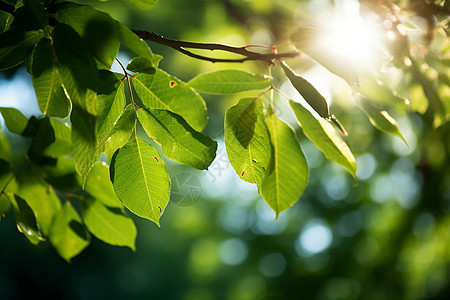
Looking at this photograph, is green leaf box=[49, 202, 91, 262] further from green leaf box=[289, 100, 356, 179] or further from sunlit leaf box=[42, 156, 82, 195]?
green leaf box=[289, 100, 356, 179]

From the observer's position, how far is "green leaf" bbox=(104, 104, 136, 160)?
27.2 inches

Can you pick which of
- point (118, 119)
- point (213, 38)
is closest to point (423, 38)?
point (118, 119)

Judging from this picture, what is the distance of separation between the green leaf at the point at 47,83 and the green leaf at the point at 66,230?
341mm

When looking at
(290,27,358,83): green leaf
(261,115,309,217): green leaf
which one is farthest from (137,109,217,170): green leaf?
(290,27,358,83): green leaf

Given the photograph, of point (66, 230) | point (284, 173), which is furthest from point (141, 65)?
point (66, 230)

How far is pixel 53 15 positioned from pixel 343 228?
16.6 feet

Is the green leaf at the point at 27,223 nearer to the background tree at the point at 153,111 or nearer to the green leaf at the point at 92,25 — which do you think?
the background tree at the point at 153,111

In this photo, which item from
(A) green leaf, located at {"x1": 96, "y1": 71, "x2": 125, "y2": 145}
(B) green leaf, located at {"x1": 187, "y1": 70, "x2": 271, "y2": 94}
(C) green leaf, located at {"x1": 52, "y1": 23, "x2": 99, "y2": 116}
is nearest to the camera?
(C) green leaf, located at {"x1": 52, "y1": 23, "x2": 99, "y2": 116}

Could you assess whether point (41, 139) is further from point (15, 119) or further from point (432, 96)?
point (432, 96)

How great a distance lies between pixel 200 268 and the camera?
24.7 feet

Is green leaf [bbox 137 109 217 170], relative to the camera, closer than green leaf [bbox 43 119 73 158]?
Yes

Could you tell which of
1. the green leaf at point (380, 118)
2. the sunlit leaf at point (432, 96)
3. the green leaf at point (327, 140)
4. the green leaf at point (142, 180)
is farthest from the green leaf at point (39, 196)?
the sunlit leaf at point (432, 96)

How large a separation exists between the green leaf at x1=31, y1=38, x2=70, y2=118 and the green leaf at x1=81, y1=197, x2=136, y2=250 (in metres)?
0.32

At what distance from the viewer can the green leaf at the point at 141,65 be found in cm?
66
